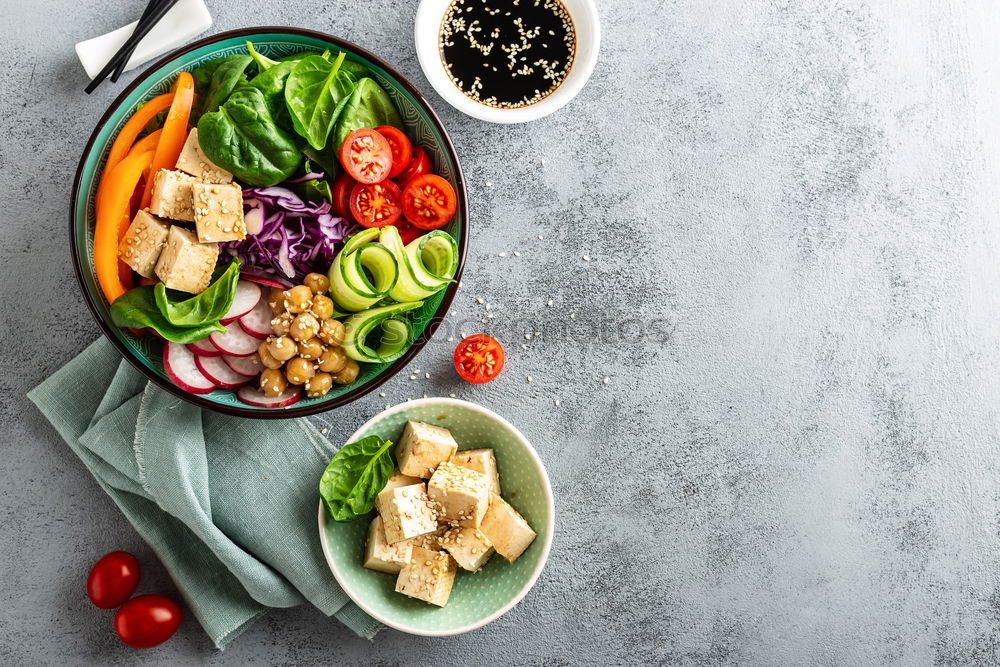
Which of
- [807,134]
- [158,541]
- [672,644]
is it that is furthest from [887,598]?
[158,541]

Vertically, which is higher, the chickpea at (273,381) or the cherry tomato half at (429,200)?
the cherry tomato half at (429,200)

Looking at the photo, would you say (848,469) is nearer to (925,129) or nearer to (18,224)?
(925,129)

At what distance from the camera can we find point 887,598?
103 inches

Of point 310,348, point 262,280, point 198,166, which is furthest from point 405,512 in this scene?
point 198,166

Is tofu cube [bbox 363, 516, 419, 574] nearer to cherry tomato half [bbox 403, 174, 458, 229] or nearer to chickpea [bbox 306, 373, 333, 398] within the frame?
chickpea [bbox 306, 373, 333, 398]

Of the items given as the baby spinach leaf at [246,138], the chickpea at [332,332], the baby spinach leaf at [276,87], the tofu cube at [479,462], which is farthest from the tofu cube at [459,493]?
the baby spinach leaf at [276,87]

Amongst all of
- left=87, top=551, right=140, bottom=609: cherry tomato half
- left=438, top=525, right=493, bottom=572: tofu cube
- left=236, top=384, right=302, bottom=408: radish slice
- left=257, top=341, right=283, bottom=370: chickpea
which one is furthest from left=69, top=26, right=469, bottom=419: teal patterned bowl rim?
left=87, top=551, right=140, bottom=609: cherry tomato half

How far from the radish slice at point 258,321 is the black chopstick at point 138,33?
897 millimetres

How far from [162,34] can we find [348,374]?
4.12 feet

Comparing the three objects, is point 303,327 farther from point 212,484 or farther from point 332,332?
point 212,484

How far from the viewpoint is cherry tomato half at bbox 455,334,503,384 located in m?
2.38

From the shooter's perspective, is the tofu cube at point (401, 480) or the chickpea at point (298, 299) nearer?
the chickpea at point (298, 299)

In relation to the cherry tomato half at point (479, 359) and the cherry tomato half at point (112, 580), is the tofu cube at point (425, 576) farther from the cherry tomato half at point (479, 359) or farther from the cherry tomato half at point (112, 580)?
the cherry tomato half at point (112, 580)

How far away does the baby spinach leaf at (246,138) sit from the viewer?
1926 mm
